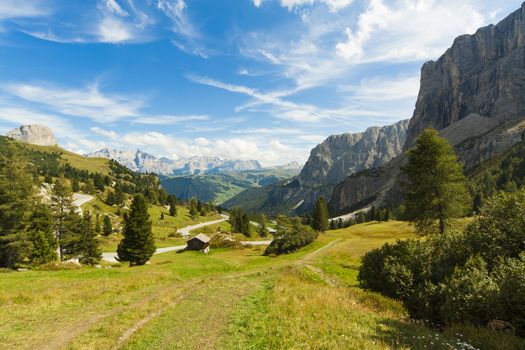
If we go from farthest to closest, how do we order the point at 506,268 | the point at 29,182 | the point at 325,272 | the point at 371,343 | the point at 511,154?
1. the point at 511,154
2. the point at 29,182
3. the point at 325,272
4. the point at 506,268
5. the point at 371,343

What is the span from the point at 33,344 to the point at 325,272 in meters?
29.4

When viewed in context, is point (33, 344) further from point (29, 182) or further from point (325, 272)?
point (29, 182)

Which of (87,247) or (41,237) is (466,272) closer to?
(41,237)

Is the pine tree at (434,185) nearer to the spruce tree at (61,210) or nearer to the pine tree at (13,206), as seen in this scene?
the pine tree at (13,206)

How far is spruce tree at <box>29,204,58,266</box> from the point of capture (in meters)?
48.3

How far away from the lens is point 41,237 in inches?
1913

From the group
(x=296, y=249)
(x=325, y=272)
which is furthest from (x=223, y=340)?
(x=296, y=249)

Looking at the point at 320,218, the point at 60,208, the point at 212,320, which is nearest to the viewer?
the point at 212,320

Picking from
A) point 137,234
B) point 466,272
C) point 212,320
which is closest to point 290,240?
point 137,234

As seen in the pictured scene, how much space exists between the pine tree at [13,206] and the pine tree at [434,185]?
51226 millimetres

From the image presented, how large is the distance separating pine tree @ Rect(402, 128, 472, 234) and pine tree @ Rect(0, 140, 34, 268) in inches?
2017

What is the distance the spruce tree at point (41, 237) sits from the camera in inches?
1902

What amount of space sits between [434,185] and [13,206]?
5487 cm

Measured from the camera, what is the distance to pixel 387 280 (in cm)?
2061
